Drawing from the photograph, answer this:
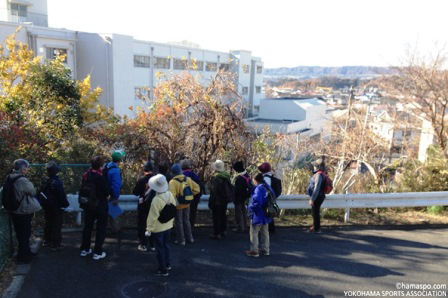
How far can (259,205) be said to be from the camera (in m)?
5.79

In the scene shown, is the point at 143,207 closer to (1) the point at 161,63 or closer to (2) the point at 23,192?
(2) the point at 23,192

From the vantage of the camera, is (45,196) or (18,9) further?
(18,9)

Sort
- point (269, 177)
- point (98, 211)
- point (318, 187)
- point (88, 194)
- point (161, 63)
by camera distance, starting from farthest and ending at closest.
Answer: point (161, 63) < point (318, 187) < point (269, 177) < point (98, 211) < point (88, 194)

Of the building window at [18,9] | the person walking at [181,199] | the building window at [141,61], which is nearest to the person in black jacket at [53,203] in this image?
the person walking at [181,199]

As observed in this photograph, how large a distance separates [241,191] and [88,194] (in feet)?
8.53

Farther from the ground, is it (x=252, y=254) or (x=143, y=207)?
(x=143, y=207)

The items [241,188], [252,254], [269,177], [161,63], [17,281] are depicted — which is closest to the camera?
[17,281]

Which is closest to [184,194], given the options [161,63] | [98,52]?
[98,52]

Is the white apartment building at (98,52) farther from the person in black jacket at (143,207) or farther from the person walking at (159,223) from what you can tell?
the person walking at (159,223)

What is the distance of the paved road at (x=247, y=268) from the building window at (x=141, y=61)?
114ft

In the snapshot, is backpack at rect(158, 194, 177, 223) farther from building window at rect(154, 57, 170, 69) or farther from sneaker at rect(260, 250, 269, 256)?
building window at rect(154, 57, 170, 69)

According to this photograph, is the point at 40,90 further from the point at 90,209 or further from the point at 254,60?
the point at 254,60

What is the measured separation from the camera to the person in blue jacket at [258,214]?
19.0 feet

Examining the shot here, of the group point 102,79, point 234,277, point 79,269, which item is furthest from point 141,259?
point 102,79
